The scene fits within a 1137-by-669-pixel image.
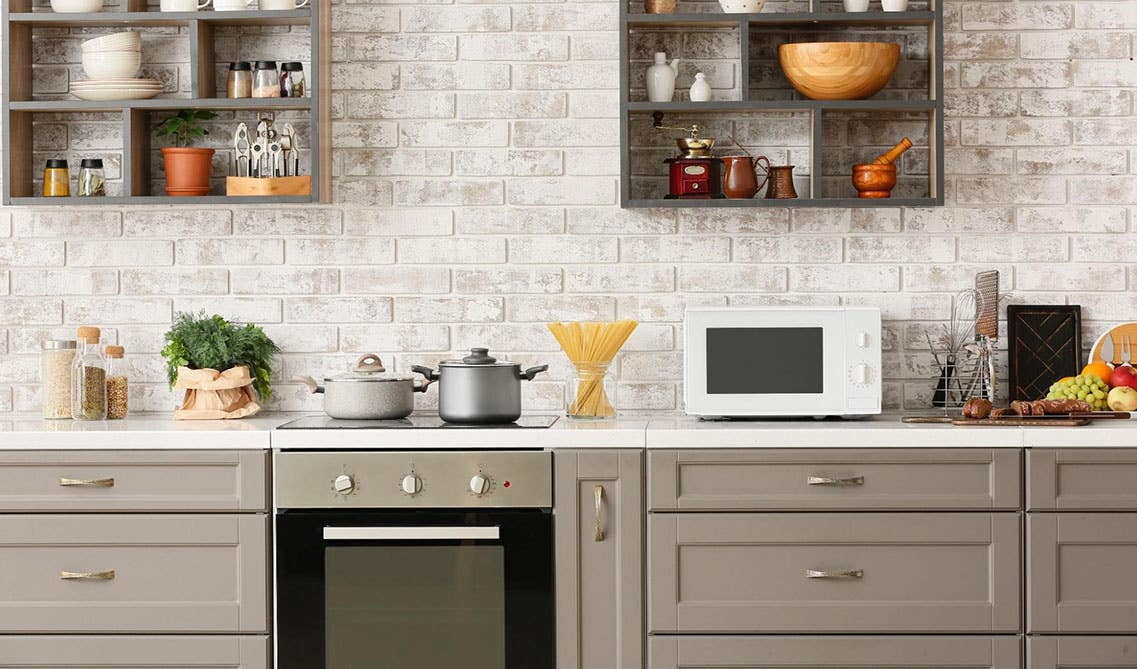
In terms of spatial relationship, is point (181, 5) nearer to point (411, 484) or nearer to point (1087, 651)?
point (411, 484)

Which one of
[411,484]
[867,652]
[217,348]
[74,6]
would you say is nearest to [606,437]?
[411,484]

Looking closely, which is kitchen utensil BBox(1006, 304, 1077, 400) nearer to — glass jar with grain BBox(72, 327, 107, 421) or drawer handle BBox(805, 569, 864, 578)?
drawer handle BBox(805, 569, 864, 578)

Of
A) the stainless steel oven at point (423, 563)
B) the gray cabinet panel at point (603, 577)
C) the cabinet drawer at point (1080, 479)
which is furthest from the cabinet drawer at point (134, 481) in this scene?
the cabinet drawer at point (1080, 479)

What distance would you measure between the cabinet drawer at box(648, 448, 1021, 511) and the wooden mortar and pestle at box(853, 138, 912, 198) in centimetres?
79

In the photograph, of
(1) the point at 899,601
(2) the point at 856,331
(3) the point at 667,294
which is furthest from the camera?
(3) the point at 667,294

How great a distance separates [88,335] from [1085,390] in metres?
2.60

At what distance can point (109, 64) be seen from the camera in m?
3.06

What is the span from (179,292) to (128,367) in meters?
0.26

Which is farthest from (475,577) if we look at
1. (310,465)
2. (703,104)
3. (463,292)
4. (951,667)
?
(703,104)

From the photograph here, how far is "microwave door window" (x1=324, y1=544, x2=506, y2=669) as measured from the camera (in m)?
2.65

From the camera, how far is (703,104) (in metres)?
3.04

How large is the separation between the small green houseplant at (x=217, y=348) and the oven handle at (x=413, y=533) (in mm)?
686

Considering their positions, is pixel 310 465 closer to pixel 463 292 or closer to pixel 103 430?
pixel 103 430

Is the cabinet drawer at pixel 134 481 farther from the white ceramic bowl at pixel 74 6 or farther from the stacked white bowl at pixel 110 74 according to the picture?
the white ceramic bowl at pixel 74 6
